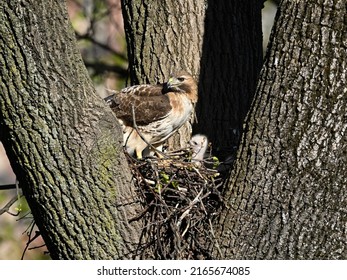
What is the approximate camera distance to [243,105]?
5.77 metres

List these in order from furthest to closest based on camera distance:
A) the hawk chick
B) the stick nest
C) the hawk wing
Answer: the hawk wing → the hawk chick → the stick nest

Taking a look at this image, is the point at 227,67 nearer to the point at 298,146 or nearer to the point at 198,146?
the point at 198,146

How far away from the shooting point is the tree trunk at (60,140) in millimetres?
3807

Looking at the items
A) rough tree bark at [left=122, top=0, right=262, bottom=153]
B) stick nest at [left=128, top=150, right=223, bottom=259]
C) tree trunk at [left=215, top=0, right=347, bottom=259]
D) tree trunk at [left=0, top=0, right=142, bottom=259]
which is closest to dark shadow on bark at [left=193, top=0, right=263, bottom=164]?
rough tree bark at [left=122, top=0, right=262, bottom=153]

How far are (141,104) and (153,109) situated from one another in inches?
8.2

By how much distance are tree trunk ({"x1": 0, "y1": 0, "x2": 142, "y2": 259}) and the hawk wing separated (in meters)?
1.43

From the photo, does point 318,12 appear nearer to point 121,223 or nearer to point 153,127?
point 121,223

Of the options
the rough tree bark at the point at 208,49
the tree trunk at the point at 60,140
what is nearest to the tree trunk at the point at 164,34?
the rough tree bark at the point at 208,49

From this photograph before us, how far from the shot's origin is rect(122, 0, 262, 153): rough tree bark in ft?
18.2

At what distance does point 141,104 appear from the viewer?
5676mm

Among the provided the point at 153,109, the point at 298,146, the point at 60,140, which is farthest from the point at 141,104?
the point at 298,146

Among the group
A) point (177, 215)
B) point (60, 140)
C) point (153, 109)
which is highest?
point (60, 140)

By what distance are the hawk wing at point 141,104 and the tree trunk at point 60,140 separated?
143 centimetres

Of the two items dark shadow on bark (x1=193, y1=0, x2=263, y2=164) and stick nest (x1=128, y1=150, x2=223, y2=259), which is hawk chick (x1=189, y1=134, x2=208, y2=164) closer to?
dark shadow on bark (x1=193, y1=0, x2=263, y2=164)
